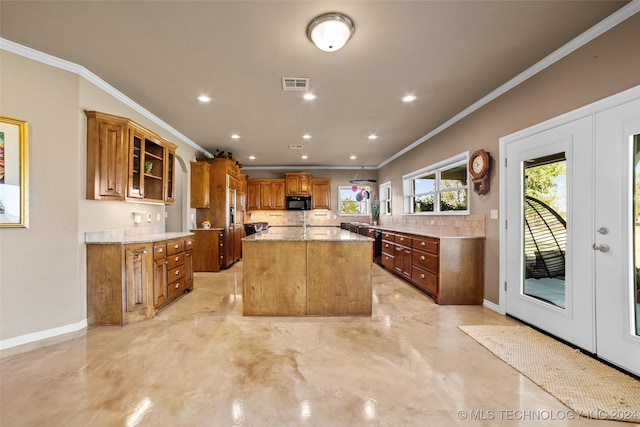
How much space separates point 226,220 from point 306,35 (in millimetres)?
4391

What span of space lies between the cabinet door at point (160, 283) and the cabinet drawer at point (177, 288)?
0.11 m

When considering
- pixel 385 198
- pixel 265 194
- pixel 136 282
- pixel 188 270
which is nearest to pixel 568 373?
pixel 136 282

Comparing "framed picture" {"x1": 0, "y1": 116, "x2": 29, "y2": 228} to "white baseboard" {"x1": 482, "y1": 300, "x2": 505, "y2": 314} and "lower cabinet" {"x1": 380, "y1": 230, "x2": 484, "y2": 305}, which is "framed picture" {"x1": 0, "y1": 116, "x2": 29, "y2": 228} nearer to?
"lower cabinet" {"x1": 380, "y1": 230, "x2": 484, "y2": 305}

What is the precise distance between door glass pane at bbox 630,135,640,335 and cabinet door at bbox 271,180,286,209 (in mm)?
7081

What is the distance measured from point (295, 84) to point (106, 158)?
87.3 inches

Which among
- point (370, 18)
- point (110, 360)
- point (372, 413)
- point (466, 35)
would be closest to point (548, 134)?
point (466, 35)

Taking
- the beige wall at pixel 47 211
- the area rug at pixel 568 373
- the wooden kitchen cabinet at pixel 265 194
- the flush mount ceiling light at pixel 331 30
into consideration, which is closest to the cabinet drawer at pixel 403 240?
the area rug at pixel 568 373

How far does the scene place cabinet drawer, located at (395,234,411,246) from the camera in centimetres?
461

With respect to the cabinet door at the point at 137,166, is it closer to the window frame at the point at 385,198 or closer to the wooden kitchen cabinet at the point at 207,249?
the wooden kitchen cabinet at the point at 207,249

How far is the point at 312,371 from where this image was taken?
2.06m

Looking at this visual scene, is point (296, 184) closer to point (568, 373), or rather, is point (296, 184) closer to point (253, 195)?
point (253, 195)

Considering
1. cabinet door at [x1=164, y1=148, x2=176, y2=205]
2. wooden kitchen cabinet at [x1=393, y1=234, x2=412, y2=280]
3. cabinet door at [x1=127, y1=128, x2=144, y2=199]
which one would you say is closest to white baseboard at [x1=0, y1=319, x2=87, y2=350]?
cabinet door at [x1=127, y1=128, x2=144, y2=199]

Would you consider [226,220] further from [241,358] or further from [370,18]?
[370,18]

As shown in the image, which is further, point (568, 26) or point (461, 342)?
point (461, 342)
